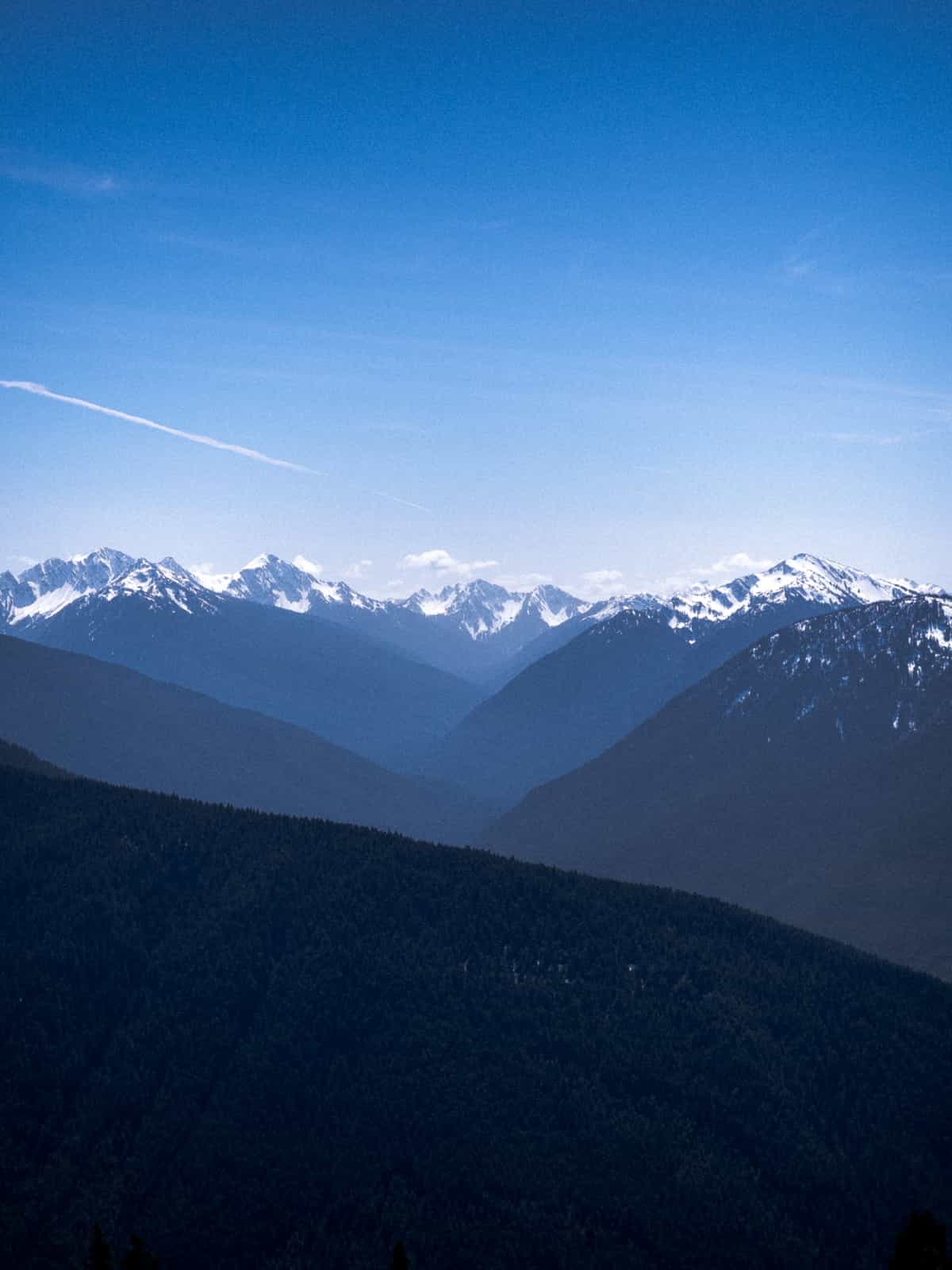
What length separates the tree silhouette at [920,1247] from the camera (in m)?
55.8

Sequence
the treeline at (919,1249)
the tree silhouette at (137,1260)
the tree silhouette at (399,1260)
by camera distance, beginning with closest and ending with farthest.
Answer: the tree silhouette at (399,1260), the treeline at (919,1249), the tree silhouette at (137,1260)

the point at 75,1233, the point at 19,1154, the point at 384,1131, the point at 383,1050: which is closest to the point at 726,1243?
the point at 384,1131

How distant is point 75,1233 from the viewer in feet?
552

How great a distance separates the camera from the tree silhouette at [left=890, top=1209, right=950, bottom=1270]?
183 ft

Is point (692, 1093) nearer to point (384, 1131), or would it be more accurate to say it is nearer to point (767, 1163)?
point (767, 1163)

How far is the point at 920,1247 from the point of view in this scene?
56.0 meters

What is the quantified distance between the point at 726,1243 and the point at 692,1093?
108 ft

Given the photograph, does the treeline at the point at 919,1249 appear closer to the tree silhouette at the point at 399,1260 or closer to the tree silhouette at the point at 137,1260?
the tree silhouette at the point at 399,1260

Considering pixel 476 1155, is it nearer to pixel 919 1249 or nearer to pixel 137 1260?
pixel 137 1260

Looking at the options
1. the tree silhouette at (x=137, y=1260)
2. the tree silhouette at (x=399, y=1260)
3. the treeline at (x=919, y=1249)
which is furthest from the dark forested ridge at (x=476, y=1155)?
the tree silhouette at (x=399, y=1260)

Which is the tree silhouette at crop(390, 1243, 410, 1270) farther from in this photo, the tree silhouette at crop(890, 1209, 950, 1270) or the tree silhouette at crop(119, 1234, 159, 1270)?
the tree silhouette at crop(890, 1209, 950, 1270)

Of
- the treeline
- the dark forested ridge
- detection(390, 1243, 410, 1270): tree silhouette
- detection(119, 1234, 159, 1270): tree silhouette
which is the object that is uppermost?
the treeline

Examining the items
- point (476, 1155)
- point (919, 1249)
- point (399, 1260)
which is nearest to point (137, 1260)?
point (399, 1260)

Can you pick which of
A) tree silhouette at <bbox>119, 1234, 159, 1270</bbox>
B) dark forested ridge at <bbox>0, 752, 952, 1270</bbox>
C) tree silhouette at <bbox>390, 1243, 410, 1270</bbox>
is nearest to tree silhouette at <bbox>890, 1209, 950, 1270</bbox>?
tree silhouette at <bbox>390, 1243, 410, 1270</bbox>
